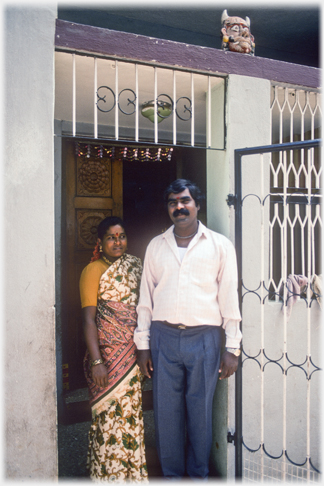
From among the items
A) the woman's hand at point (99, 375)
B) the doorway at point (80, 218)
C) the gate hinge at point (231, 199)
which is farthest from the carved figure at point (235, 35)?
the woman's hand at point (99, 375)

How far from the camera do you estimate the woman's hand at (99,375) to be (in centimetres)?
239

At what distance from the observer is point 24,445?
2.21 meters

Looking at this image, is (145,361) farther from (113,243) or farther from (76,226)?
(76,226)

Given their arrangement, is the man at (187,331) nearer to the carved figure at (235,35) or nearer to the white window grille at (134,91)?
the white window grille at (134,91)

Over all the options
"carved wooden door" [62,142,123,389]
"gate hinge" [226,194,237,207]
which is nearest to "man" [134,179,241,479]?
"gate hinge" [226,194,237,207]

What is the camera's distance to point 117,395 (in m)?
2.45

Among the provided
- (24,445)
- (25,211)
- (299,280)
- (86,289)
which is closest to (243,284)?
(299,280)

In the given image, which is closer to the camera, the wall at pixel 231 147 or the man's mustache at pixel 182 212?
the man's mustache at pixel 182 212

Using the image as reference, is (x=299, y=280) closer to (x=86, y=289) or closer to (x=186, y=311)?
(x=186, y=311)

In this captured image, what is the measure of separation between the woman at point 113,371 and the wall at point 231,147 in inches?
25.3

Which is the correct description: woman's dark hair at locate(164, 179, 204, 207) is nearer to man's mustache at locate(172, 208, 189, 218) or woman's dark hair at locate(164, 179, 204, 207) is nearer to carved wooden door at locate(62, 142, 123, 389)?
man's mustache at locate(172, 208, 189, 218)

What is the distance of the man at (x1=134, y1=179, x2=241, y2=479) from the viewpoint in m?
2.35

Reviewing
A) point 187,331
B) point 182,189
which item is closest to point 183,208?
point 182,189

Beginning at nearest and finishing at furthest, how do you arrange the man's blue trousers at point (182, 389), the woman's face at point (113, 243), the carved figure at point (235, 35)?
the man's blue trousers at point (182, 389), the woman's face at point (113, 243), the carved figure at point (235, 35)
